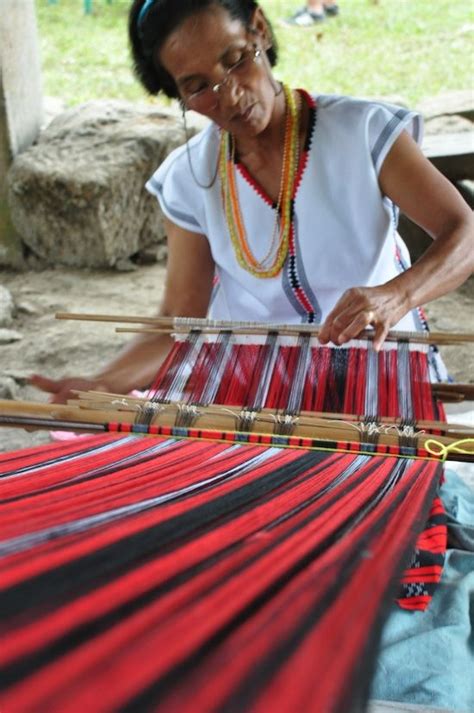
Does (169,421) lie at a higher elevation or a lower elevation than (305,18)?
lower

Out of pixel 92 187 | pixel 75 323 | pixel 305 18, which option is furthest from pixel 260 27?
pixel 305 18

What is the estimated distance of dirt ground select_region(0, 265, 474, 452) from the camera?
3475mm

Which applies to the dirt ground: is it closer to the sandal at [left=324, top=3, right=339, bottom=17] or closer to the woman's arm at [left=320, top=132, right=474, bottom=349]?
the woman's arm at [left=320, top=132, right=474, bottom=349]

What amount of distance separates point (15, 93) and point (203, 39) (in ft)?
11.3

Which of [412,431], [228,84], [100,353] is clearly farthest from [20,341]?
[412,431]

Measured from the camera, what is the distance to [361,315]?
1.56 meters

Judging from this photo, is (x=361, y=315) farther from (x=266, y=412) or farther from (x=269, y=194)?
(x=269, y=194)

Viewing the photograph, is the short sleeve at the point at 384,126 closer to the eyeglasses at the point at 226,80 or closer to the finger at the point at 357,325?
the eyeglasses at the point at 226,80

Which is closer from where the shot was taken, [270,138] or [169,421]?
[169,421]

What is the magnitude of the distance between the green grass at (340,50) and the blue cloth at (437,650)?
5.95m

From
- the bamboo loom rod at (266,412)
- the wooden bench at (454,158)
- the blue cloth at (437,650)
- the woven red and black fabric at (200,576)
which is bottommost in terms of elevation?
the blue cloth at (437,650)

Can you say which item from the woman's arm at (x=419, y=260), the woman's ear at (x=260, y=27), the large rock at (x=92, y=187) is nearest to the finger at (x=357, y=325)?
the woman's arm at (x=419, y=260)

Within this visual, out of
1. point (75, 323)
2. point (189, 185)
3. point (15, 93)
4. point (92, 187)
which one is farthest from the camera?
point (15, 93)

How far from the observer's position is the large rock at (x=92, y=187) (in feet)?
15.4
